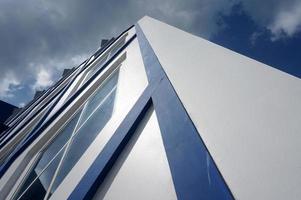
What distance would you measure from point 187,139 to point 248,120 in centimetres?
34

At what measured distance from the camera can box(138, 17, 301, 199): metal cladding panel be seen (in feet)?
2.58

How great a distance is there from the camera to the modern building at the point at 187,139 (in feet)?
2.83

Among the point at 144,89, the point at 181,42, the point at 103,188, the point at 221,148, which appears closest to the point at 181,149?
the point at 221,148

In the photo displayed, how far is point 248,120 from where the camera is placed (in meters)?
1.04

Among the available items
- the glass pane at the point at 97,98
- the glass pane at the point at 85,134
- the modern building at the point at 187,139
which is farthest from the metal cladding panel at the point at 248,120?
the glass pane at the point at 97,98

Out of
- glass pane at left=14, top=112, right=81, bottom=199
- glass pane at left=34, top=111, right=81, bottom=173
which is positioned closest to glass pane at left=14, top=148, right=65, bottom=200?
glass pane at left=14, top=112, right=81, bottom=199

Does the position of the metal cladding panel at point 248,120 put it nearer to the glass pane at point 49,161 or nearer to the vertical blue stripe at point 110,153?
the vertical blue stripe at point 110,153

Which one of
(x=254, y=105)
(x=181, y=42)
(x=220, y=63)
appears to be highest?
(x=181, y=42)

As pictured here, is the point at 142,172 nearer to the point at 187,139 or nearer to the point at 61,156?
the point at 187,139

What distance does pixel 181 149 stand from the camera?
1.26m

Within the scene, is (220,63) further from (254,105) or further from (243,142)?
(243,142)

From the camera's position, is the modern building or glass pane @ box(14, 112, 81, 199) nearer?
the modern building

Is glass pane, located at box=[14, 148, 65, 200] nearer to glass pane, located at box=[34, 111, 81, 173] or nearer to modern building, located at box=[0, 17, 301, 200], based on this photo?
modern building, located at box=[0, 17, 301, 200]

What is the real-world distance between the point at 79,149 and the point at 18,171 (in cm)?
125
